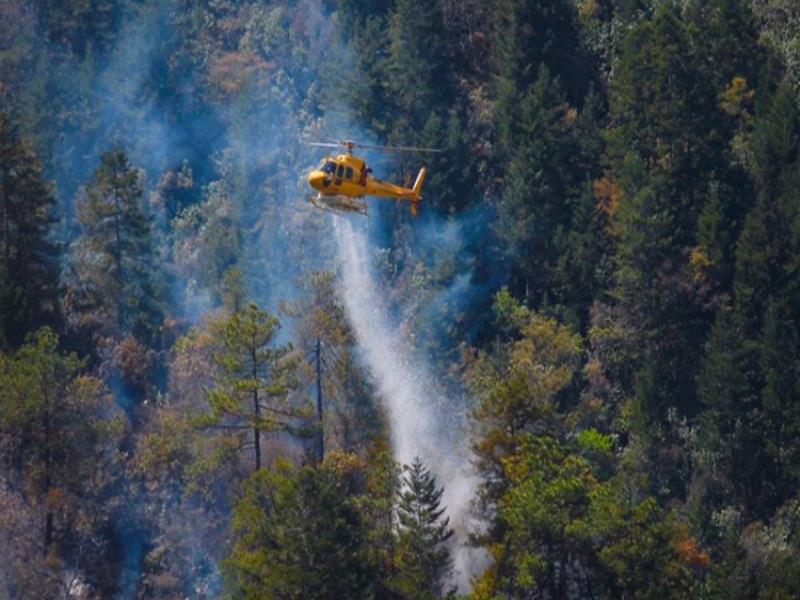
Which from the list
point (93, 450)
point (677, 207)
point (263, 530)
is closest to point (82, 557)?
point (93, 450)

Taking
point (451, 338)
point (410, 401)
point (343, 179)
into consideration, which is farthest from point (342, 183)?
point (451, 338)

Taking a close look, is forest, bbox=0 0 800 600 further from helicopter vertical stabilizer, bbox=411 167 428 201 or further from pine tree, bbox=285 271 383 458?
helicopter vertical stabilizer, bbox=411 167 428 201

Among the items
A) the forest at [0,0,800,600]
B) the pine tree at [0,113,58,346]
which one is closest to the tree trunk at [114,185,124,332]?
the forest at [0,0,800,600]

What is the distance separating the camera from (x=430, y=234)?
8206 centimetres

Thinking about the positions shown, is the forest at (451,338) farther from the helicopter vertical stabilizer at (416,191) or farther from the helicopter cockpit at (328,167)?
the helicopter cockpit at (328,167)

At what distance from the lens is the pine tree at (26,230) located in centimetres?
7800

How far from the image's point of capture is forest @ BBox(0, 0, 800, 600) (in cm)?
6725

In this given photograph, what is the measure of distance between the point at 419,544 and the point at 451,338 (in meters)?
14.6

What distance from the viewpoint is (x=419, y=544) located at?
66875mm

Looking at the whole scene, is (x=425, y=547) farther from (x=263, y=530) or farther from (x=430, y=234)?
(x=430, y=234)

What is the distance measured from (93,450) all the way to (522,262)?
1605cm

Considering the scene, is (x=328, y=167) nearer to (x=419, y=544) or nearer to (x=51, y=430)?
(x=51, y=430)

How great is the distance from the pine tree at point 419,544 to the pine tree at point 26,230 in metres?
16.7

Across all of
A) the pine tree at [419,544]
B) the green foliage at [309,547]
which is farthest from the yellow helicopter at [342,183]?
the pine tree at [419,544]
